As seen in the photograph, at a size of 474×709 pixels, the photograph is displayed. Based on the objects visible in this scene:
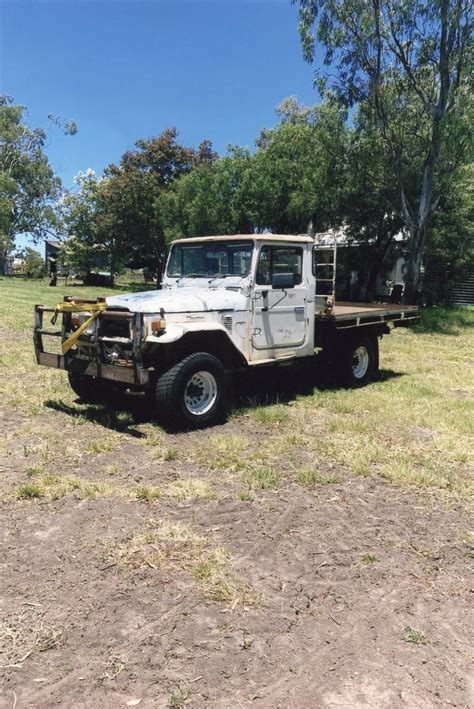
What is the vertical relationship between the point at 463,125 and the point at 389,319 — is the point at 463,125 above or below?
above

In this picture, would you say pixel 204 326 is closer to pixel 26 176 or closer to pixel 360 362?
pixel 360 362

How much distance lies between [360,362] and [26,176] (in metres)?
49.3

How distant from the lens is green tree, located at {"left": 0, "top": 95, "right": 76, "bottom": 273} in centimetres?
4834

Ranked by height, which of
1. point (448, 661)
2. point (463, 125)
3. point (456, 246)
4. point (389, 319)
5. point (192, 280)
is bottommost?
point (448, 661)

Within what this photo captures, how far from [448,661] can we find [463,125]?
51.4 feet

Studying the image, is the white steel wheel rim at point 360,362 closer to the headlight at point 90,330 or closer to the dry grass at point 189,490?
the headlight at point 90,330

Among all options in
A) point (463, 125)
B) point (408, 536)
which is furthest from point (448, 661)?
point (463, 125)

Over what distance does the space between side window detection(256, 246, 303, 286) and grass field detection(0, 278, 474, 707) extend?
1.68m

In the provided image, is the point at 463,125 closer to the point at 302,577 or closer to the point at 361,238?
the point at 361,238

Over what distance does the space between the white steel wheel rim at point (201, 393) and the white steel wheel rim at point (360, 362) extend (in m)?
3.14

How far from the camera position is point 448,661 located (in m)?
2.56

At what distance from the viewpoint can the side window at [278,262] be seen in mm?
6574

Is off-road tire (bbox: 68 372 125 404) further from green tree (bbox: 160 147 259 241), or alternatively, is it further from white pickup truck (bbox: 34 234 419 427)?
green tree (bbox: 160 147 259 241)

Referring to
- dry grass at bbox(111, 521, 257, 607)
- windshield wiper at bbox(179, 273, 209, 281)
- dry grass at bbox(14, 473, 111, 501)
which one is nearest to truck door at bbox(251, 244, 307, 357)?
windshield wiper at bbox(179, 273, 209, 281)
